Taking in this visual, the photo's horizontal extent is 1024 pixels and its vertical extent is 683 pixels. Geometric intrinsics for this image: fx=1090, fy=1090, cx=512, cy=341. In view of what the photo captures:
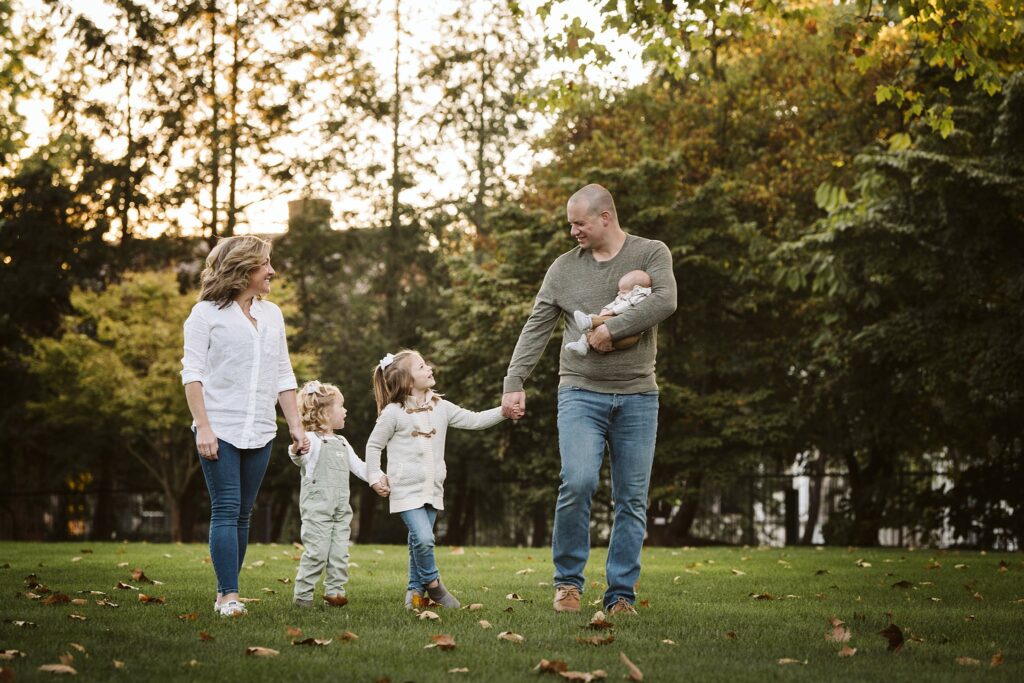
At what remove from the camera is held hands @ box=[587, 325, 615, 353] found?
571cm

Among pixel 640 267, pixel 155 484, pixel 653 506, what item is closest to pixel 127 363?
pixel 155 484

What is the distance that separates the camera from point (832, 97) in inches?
805

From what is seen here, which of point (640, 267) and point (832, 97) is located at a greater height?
point (832, 97)

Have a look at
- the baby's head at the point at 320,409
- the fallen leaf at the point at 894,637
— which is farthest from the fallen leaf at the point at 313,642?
the fallen leaf at the point at 894,637

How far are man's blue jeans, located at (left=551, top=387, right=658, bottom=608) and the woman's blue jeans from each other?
72 cm

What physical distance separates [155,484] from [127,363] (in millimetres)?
6936

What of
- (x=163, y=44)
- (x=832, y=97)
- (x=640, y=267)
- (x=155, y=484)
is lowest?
(x=155, y=484)

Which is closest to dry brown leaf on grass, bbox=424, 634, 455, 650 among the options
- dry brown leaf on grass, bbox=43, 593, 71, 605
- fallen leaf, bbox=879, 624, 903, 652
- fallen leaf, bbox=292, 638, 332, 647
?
fallen leaf, bbox=292, 638, 332, 647

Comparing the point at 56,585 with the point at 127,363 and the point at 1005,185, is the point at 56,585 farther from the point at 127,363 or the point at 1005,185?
the point at 127,363

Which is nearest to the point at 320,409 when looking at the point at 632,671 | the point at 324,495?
the point at 324,495

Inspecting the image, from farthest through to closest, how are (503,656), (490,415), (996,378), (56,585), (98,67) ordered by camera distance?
(98,67) < (996,378) < (56,585) < (490,415) < (503,656)

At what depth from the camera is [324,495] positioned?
652 cm

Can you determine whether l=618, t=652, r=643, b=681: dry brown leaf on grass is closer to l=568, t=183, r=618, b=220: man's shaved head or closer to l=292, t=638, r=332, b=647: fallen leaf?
l=292, t=638, r=332, b=647: fallen leaf

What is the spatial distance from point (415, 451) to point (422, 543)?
531mm
